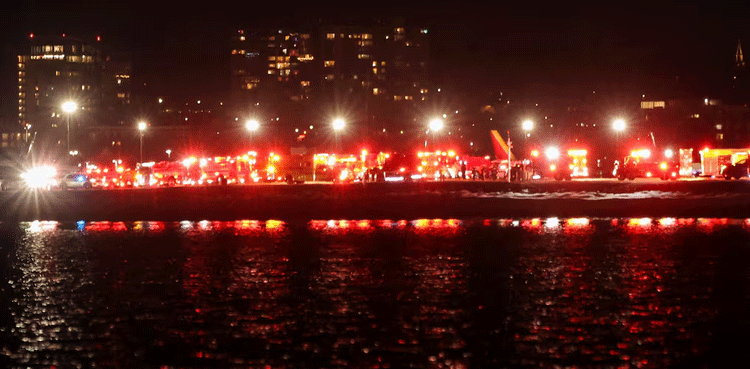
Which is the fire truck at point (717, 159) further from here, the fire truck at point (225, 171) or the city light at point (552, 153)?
the fire truck at point (225, 171)

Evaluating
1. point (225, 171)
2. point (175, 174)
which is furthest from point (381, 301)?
point (175, 174)

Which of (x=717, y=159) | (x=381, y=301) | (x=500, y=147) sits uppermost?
(x=500, y=147)

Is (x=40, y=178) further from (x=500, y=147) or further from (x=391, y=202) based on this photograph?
(x=500, y=147)

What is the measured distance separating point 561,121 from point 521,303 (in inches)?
4296

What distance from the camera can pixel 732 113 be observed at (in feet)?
474

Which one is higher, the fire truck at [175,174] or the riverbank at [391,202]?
the fire truck at [175,174]

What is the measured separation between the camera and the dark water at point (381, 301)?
11453 mm

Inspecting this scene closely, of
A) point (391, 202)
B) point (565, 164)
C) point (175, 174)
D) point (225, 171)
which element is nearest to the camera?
point (391, 202)

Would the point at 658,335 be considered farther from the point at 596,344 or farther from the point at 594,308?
the point at 594,308

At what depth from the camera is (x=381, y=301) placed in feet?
50.0

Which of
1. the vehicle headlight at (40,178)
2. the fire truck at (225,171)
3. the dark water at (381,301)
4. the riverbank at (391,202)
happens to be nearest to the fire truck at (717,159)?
the riverbank at (391,202)

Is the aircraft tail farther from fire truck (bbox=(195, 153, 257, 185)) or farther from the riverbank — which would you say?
the riverbank

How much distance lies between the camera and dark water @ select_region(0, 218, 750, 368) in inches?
451

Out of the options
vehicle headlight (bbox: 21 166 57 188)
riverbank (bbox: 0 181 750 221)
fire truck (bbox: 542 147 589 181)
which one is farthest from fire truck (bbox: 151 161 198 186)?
fire truck (bbox: 542 147 589 181)
